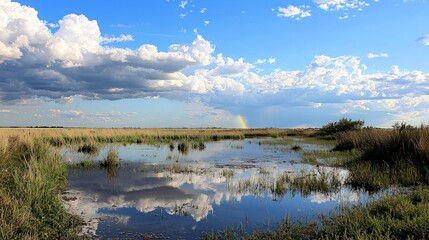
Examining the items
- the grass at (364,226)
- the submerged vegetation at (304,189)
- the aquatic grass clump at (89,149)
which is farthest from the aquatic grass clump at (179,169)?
the aquatic grass clump at (89,149)

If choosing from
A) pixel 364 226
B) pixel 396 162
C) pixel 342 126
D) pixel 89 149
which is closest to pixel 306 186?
pixel 396 162

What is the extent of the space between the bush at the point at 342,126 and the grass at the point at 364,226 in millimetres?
42908

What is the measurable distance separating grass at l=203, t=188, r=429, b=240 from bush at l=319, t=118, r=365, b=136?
42.9m

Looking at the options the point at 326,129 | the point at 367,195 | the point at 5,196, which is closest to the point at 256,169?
the point at 367,195

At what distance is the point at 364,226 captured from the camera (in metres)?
7.19

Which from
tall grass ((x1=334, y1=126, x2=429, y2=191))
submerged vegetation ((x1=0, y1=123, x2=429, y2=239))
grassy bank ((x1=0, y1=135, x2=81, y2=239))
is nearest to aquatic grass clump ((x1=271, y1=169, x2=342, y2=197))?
submerged vegetation ((x1=0, y1=123, x2=429, y2=239))

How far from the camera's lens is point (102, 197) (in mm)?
11711

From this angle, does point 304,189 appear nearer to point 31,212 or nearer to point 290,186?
point 290,186

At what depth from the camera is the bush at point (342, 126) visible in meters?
52.1

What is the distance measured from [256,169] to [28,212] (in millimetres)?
12227

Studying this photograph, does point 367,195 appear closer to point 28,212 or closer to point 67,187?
point 28,212

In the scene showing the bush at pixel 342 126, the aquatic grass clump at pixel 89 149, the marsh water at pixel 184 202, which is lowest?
the marsh water at pixel 184 202

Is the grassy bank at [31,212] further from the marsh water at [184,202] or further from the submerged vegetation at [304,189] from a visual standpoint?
the marsh water at [184,202]

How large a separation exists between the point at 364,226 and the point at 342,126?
1947 inches
